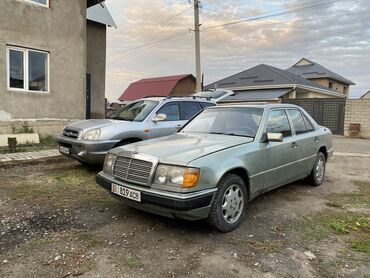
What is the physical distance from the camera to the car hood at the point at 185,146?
3883 millimetres

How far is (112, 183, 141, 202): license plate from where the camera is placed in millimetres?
3850

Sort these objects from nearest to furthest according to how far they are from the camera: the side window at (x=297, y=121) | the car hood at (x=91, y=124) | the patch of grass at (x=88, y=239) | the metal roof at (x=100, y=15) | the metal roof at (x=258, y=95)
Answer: the patch of grass at (x=88, y=239) → the side window at (x=297, y=121) → the car hood at (x=91, y=124) → the metal roof at (x=100, y=15) → the metal roof at (x=258, y=95)

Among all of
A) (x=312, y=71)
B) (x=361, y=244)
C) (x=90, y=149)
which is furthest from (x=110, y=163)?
(x=312, y=71)

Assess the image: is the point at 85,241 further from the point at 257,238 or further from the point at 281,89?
the point at 281,89

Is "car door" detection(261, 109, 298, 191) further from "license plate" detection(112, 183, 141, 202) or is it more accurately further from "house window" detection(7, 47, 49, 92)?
"house window" detection(7, 47, 49, 92)

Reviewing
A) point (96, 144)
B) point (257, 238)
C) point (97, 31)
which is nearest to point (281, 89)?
point (97, 31)

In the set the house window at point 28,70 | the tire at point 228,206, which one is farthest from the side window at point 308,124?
the house window at point 28,70

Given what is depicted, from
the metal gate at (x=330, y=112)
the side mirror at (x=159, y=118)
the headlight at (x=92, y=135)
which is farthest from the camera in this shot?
the metal gate at (x=330, y=112)

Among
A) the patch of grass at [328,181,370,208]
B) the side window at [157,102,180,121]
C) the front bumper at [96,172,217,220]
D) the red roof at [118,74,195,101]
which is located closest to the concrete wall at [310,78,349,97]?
the red roof at [118,74,195,101]

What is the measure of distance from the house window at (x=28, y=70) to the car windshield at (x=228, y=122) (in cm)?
742

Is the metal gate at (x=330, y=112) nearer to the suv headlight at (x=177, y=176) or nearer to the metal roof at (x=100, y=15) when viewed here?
the metal roof at (x=100, y=15)

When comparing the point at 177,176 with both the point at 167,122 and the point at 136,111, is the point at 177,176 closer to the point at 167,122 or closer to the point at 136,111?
the point at 167,122

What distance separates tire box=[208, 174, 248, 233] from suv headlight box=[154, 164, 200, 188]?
0.40 metres

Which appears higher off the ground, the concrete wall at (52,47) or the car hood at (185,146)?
the concrete wall at (52,47)
